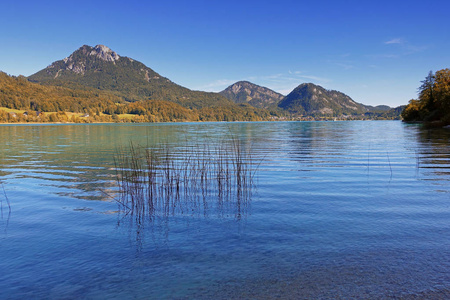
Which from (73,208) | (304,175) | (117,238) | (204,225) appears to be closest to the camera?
(117,238)

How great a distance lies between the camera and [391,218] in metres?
9.96

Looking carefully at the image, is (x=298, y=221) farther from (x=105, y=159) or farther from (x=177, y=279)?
(x=105, y=159)

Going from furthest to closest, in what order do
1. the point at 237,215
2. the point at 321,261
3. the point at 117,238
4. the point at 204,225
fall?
the point at 237,215 → the point at 204,225 → the point at 117,238 → the point at 321,261

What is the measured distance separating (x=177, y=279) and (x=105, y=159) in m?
22.3

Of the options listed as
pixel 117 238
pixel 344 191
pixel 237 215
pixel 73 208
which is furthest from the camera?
pixel 344 191

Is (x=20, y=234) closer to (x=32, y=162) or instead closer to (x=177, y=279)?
(x=177, y=279)

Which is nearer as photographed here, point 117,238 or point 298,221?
point 117,238

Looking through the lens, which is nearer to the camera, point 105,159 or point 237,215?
point 237,215

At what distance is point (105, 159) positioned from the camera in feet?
86.5

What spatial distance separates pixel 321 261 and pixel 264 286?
5.68 ft

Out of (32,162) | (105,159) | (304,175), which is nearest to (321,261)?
(304,175)

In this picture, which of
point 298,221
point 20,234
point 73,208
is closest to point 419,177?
point 298,221

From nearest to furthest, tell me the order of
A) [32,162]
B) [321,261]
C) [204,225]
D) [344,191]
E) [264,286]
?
[264,286] → [321,261] → [204,225] → [344,191] → [32,162]

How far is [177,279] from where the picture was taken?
619 cm
